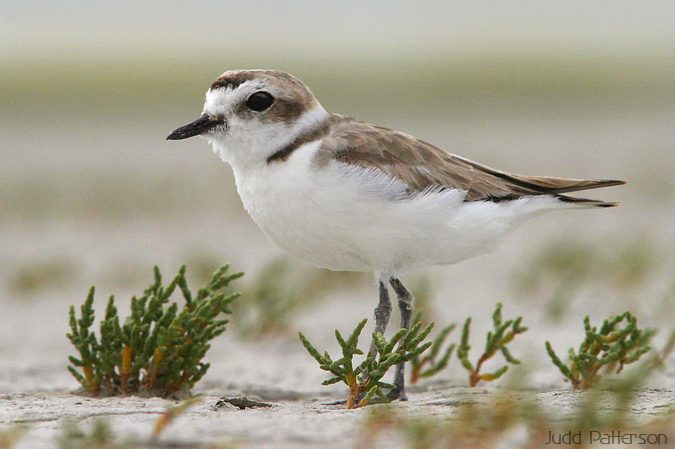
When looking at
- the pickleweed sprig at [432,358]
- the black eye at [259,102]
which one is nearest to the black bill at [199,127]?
the black eye at [259,102]

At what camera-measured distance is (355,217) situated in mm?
3910

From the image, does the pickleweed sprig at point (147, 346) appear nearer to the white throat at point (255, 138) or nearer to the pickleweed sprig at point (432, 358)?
the white throat at point (255, 138)

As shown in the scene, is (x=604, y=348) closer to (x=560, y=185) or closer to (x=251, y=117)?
(x=560, y=185)

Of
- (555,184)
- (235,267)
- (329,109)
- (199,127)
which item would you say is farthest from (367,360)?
(329,109)

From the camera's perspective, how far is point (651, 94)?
71.8 feet

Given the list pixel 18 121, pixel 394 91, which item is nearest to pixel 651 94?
pixel 394 91

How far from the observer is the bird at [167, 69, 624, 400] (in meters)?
3.93

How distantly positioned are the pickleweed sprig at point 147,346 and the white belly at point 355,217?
1.46 feet

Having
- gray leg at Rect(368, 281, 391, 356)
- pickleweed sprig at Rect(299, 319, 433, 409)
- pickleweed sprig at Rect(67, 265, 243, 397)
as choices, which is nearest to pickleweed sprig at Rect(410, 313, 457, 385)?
gray leg at Rect(368, 281, 391, 356)

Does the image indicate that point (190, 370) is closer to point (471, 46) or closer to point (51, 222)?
point (51, 222)

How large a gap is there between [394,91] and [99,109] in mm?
6239

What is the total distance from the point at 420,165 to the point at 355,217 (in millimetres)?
511

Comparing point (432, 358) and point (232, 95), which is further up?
point (232, 95)

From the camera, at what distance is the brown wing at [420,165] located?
13.4 feet
